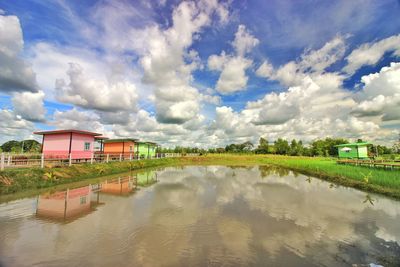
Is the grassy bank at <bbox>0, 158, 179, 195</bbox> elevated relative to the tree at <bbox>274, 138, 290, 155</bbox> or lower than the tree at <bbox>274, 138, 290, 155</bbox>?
lower

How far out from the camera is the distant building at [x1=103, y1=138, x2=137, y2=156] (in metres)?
33.0

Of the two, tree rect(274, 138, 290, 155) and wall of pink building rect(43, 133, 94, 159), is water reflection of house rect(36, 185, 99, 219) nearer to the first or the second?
wall of pink building rect(43, 133, 94, 159)

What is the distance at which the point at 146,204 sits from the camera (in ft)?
31.6

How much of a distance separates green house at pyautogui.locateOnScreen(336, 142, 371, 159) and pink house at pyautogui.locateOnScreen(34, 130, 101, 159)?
141ft

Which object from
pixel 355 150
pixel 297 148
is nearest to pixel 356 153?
pixel 355 150

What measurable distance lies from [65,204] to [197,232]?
6.38 m

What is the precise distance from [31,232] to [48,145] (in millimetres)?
17839

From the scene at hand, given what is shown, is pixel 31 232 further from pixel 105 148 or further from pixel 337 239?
pixel 105 148

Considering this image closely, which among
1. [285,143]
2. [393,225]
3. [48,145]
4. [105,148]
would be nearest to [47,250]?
[393,225]

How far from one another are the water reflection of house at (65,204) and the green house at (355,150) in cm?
4312

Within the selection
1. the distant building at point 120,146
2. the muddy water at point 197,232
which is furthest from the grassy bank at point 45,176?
the distant building at point 120,146

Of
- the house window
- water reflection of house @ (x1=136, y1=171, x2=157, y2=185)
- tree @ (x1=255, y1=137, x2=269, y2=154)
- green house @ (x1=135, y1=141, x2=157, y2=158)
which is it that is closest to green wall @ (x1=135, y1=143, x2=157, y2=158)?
green house @ (x1=135, y1=141, x2=157, y2=158)

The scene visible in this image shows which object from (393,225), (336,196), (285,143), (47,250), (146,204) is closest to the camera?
(47,250)

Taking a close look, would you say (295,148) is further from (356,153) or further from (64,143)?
(64,143)
